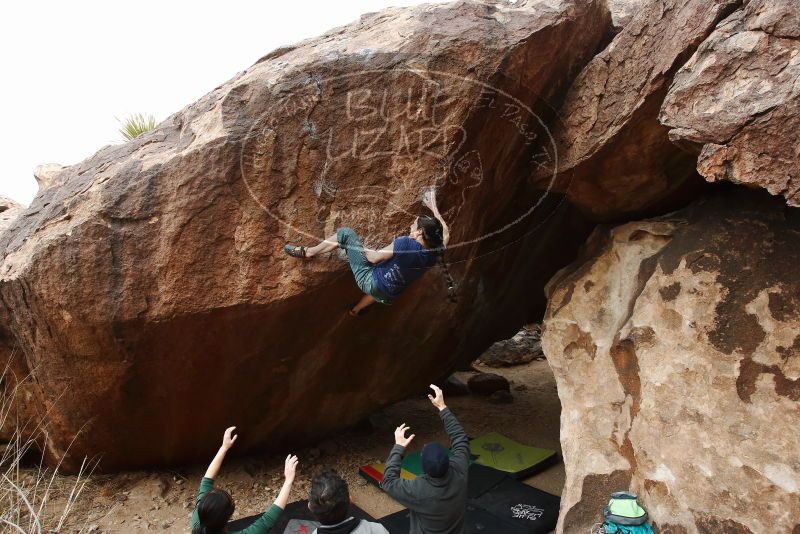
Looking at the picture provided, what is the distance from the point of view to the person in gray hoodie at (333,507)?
2.46 m

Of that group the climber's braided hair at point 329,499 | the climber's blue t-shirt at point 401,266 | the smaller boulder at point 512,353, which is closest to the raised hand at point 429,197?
the climber's blue t-shirt at point 401,266

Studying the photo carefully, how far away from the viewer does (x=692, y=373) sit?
3.24 metres

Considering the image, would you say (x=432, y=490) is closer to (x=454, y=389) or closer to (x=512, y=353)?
(x=454, y=389)

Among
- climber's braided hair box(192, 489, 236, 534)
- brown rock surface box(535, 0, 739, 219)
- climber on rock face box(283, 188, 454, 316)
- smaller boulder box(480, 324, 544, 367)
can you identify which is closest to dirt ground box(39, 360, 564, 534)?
climber's braided hair box(192, 489, 236, 534)

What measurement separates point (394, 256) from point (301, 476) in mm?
2546

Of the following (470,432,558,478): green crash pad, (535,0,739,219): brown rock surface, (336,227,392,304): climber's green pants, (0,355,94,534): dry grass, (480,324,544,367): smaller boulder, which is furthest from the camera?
(480,324,544,367): smaller boulder

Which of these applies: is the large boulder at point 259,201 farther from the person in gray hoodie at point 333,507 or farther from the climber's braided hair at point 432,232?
the person in gray hoodie at point 333,507

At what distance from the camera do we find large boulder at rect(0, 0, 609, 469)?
3.64 m

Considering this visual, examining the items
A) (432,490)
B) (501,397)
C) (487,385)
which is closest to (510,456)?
(501,397)

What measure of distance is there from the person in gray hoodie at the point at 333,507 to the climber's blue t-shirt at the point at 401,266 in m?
1.21

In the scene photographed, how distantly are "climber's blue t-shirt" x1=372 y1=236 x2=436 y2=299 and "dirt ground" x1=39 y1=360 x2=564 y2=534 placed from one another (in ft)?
6.97

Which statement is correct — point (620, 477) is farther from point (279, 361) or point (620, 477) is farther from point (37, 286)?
point (37, 286)

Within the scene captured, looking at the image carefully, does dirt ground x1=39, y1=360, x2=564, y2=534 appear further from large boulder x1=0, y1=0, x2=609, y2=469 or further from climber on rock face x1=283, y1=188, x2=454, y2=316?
climber on rock face x1=283, y1=188, x2=454, y2=316

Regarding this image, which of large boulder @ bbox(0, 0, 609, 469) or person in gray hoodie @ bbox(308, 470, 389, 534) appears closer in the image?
person in gray hoodie @ bbox(308, 470, 389, 534)
